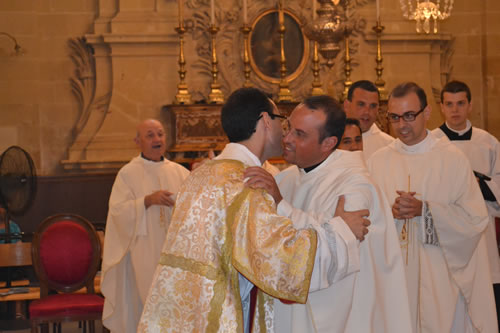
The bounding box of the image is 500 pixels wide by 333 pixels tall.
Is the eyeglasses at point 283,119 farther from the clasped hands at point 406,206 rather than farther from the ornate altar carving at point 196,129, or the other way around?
the ornate altar carving at point 196,129

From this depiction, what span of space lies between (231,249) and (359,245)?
2.14ft

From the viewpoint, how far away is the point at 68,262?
23.1 feet

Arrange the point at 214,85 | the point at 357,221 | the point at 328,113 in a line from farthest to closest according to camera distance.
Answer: the point at 214,85
the point at 328,113
the point at 357,221

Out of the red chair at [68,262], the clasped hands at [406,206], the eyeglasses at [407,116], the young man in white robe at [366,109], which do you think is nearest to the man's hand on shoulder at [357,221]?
the clasped hands at [406,206]

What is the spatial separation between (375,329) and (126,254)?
401 cm

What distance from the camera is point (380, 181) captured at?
5.29m

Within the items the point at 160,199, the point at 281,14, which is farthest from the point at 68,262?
the point at 281,14

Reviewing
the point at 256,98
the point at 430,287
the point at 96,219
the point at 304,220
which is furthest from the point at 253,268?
the point at 96,219

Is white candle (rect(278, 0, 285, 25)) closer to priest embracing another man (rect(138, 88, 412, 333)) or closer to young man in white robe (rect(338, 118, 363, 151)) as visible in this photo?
young man in white robe (rect(338, 118, 363, 151))

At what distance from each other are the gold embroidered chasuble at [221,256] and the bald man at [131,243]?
3611 mm

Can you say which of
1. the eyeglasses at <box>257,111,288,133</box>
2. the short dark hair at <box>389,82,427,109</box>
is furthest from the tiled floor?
the eyeglasses at <box>257,111,288,133</box>

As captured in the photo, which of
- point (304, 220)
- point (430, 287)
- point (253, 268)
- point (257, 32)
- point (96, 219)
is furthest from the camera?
point (257, 32)

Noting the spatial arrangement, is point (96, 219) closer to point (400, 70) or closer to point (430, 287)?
point (400, 70)

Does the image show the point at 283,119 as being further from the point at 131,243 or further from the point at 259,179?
the point at 131,243
